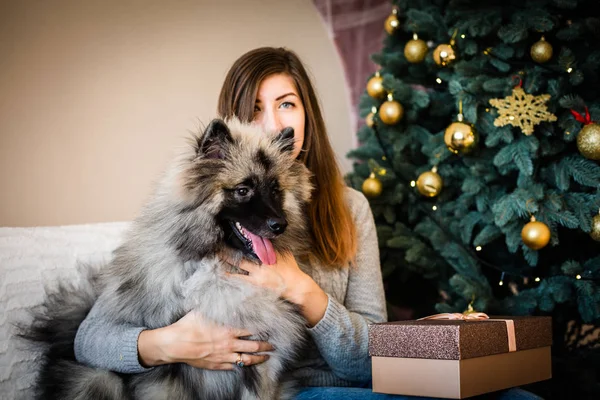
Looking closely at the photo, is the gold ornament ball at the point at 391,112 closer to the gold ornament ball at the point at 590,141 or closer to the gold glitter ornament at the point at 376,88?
the gold glitter ornament at the point at 376,88

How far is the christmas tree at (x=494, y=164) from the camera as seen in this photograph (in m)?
2.44

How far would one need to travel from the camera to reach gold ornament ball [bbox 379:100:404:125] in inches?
113

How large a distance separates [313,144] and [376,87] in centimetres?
79

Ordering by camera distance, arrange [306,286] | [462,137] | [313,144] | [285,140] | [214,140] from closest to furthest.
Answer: [214,140] → [306,286] → [285,140] → [313,144] → [462,137]

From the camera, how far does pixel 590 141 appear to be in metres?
2.28

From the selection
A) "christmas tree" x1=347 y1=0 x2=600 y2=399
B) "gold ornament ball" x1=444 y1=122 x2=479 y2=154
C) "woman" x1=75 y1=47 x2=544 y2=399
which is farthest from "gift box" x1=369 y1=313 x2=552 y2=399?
"gold ornament ball" x1=444 y1=122 x2=479 y2=154

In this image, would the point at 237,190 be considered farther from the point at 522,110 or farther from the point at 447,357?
the point at 522,110

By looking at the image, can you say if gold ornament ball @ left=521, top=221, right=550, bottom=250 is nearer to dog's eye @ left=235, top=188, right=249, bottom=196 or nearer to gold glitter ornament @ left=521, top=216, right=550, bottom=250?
gold glitter ornament @ left=521, top=216, right=550, bottom=250

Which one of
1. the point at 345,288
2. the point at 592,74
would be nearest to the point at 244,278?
the point at 345,288

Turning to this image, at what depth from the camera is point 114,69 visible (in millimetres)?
2863

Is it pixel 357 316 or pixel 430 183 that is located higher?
pixel 430 183

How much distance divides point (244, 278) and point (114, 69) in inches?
65.7

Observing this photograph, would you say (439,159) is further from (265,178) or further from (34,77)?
(34,77)

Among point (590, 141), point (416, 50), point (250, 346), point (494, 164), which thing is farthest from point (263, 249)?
point (416, 50)
